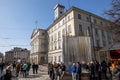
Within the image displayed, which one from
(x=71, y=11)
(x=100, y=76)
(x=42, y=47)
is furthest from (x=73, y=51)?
(x=42, y=47)

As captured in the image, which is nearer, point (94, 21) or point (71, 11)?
point (71, 11)

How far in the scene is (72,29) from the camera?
34.2 metres

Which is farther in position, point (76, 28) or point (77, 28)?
point (77, 28)

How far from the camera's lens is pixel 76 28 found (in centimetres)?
3409

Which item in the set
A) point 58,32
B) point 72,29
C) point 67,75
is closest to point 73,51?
point 67,75

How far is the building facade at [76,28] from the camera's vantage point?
3462 cm

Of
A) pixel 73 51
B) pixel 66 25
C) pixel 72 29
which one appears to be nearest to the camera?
pixel 73 51

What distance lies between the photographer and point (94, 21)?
39562 mm

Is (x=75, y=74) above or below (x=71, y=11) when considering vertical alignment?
below

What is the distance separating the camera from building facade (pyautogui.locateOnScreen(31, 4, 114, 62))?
1363 inches

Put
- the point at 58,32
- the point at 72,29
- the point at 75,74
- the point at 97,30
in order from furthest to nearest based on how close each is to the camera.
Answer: the point at 58,32, the point at 97,30, the point at 72,29, the point at 75,74

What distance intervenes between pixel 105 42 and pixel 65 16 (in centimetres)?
1493

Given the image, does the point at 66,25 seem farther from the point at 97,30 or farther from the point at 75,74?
the point at 75,74

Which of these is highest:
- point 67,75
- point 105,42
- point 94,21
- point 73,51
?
point 94,21
